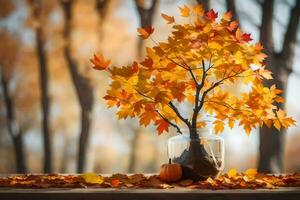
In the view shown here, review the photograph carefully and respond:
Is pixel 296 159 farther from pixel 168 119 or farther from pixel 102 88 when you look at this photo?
pixel 168 119

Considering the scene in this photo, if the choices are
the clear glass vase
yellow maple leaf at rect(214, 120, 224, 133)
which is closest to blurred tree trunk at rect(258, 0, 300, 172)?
yellow maple leaf at rect(214, 120, 224, 133)

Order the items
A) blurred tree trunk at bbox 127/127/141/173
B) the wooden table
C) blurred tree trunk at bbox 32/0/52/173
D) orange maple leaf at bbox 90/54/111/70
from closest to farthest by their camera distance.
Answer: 1. the wooden table
2. orange maple leaf at bbox 90/54/111/70
3. blurred tree trunk at bbox 32/0/52/173
4. blurred tree trunk at bbox 127/127/141/173

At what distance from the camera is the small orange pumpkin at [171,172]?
1922 millimetres

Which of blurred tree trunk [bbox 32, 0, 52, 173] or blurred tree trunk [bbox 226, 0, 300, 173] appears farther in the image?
blurred tree trunk [bbox 32, 0, 52, 173]

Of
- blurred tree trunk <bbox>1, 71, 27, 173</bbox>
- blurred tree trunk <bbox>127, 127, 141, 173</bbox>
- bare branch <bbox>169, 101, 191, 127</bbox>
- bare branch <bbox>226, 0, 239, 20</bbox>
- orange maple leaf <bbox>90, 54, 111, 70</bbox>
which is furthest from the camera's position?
blurred tree trunk <bbox>127, 127, 141, 173</bbox>

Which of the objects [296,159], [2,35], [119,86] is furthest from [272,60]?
[296,159]

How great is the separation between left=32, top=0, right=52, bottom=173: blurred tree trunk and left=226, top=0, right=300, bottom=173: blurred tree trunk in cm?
275

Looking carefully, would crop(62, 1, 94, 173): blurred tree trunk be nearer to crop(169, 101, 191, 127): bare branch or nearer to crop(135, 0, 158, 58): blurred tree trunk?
crop(135, 0, 158, 58): blurred tree trunk

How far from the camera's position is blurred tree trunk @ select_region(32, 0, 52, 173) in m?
5.53

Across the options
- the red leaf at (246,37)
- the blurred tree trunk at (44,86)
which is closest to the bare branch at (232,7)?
the red leaf at (246,37)

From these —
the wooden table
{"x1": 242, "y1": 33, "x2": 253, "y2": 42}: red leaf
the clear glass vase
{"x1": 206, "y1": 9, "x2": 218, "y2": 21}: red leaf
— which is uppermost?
{"x1": 206, "y1": 9, "x2": 218, "y2": 21}: red leaf

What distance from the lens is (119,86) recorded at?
1.91 meters

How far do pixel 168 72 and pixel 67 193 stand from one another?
700 mm

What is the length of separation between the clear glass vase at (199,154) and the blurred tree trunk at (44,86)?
371 cm
